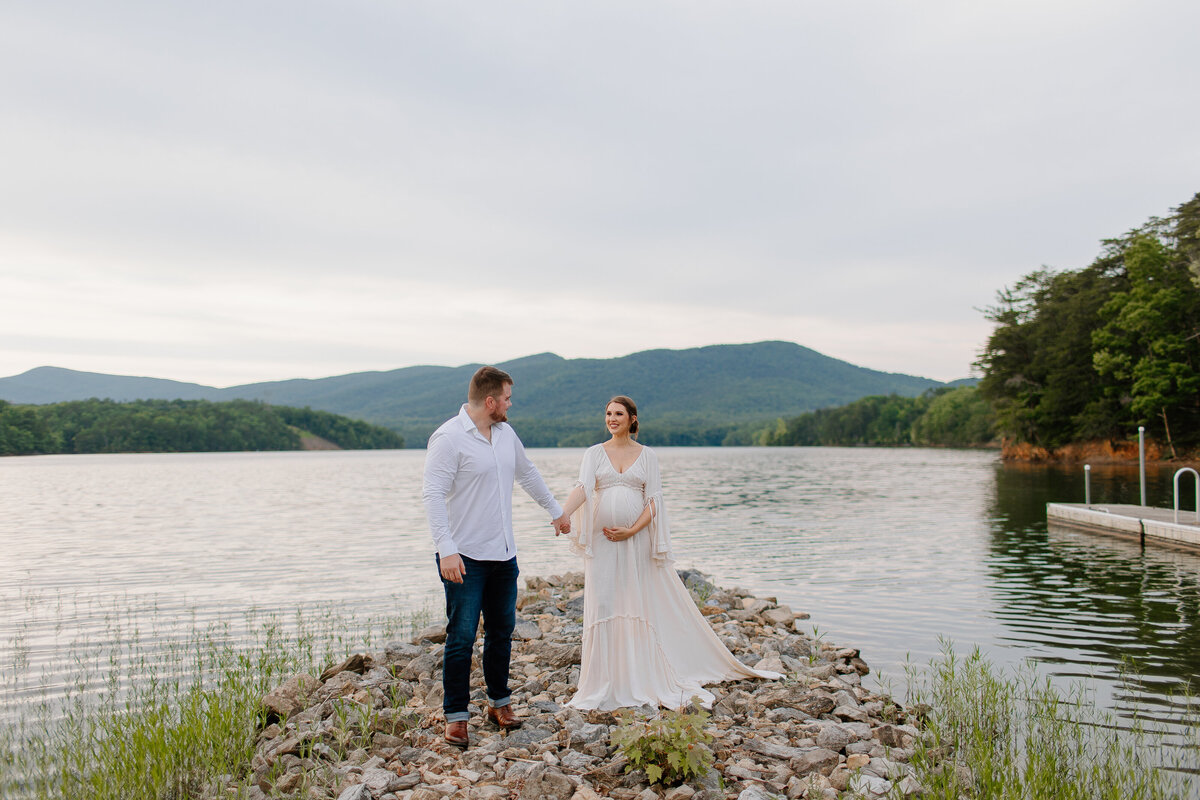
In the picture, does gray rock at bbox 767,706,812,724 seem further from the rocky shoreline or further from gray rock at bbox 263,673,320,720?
gray rock at bbox 263,673,320,720

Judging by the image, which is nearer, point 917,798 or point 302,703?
point 917,798

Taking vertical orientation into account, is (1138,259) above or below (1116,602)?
above

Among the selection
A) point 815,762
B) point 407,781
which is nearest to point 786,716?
point 815,762

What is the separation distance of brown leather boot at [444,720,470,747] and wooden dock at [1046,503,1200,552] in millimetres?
18654

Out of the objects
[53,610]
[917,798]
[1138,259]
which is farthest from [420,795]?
[1138,259]

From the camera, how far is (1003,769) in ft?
18.7

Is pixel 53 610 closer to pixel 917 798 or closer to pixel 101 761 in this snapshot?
pixel 101 761

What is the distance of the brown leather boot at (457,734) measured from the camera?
582cm

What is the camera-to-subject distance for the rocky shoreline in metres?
5.14

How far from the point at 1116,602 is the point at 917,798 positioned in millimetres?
10233

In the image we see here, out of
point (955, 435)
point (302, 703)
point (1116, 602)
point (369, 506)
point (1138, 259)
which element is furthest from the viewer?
point (955, 435)

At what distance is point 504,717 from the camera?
620cm

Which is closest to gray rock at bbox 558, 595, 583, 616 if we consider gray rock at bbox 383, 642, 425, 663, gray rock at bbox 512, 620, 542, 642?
gray rock at bbox 512, 620, 542, 642

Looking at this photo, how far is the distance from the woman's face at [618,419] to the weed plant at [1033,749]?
10.6ft
